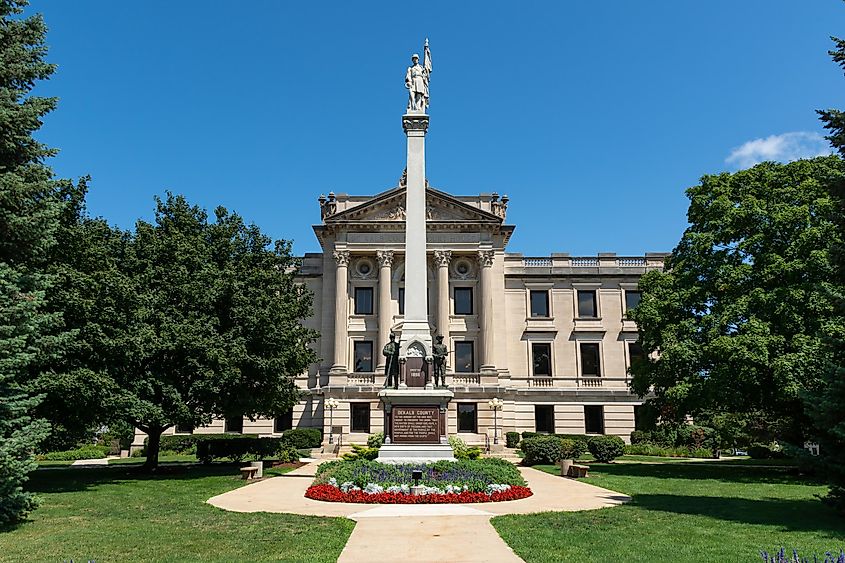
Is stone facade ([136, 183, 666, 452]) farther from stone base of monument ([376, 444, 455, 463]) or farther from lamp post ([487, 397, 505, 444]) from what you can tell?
stone base of monument ([376, 444, 455, 463])

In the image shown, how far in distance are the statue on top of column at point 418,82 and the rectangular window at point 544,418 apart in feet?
92.0

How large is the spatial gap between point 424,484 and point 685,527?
21.2ft

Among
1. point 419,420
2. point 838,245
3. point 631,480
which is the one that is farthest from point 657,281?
point 838,245

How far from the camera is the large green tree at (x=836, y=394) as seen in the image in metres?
12.2

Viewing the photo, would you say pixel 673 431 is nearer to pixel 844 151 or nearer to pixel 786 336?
pixel 786 336

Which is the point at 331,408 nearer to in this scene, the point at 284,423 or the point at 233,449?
the point at 284,423

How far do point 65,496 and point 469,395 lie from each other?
28.7m

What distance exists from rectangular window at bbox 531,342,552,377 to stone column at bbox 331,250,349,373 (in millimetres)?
13963

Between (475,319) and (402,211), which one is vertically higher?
(402,211)

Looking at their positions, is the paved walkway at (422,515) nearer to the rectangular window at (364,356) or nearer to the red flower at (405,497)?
the red flower at (405,497)

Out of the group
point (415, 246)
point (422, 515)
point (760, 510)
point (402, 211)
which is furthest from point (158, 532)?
point (402, 211)

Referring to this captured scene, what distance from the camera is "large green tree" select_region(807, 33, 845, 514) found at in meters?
12.2

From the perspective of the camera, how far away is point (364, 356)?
46.9 m

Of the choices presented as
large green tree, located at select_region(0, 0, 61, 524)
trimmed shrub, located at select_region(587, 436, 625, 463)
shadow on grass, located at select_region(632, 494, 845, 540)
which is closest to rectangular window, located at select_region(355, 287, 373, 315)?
trimmed shrub, located at select_region(587, 436, 625, 463)
